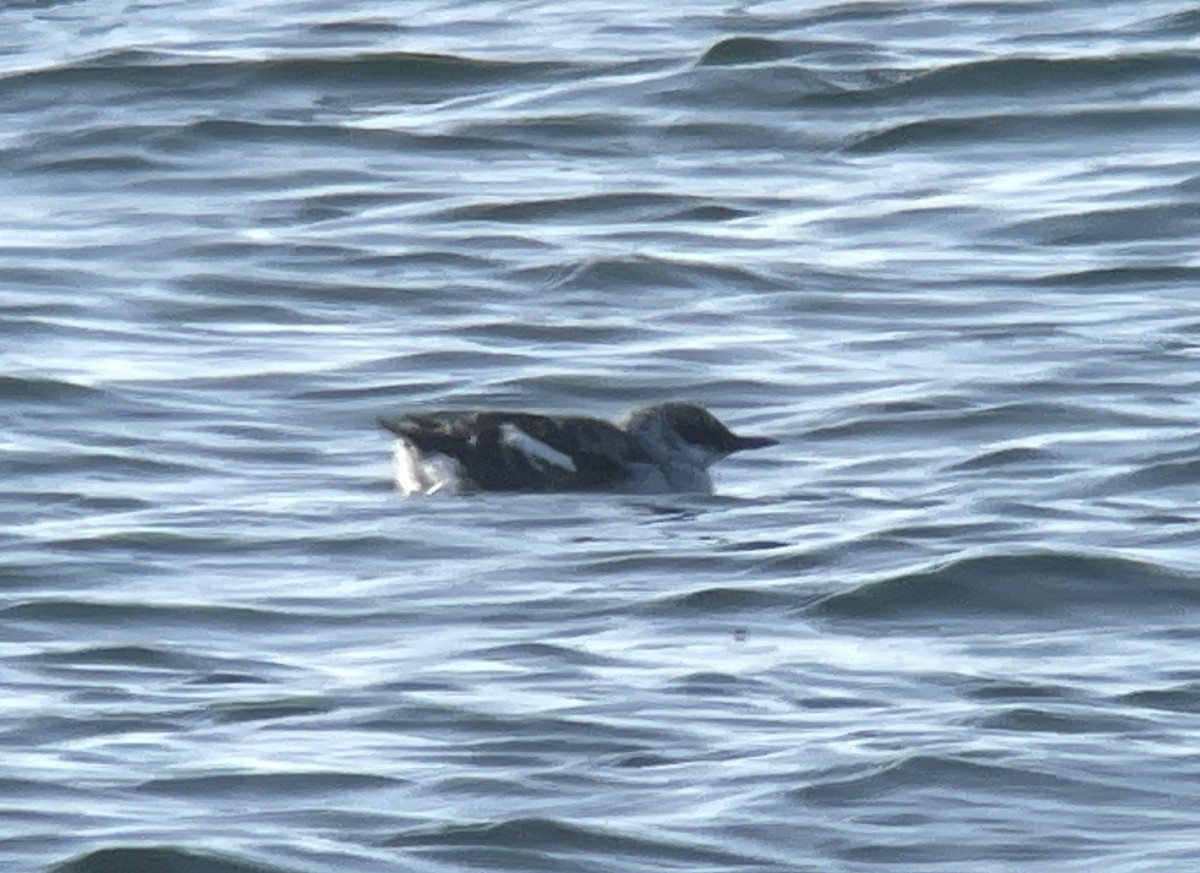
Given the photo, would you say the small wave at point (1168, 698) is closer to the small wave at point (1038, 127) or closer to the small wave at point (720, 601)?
the small wave at point (720, 601)

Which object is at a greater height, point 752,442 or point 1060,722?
point 1060,722

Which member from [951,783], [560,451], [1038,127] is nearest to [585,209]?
[1038,127]

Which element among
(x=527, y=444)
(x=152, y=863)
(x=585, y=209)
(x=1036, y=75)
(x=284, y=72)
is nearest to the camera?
(x=152, y=863)

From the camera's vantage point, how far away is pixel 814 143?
1800 cm

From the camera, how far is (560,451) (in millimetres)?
12391

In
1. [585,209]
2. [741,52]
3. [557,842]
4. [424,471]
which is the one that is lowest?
[585,209]

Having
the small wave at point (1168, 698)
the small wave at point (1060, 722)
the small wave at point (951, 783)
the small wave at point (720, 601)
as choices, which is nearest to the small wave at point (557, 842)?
the small wave at point (951, 783)

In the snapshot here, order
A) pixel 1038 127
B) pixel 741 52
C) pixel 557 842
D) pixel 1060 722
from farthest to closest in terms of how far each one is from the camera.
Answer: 1. pixel 741 52
2. pixel 1038 127
3. pixel 1060 722
4. pixel 557 842

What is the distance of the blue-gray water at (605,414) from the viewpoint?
28.3 feet

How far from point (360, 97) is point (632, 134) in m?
1.59

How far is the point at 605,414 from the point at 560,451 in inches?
55.5

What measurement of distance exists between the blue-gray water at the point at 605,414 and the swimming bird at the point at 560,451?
103 millimetres

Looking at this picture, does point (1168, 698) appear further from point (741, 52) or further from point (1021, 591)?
point (741, 52)

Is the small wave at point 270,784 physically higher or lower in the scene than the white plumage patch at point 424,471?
higher
